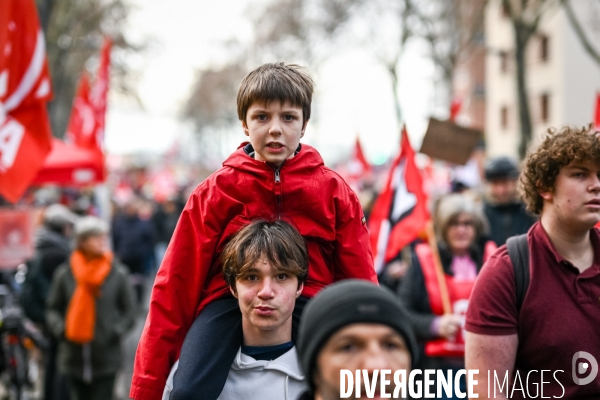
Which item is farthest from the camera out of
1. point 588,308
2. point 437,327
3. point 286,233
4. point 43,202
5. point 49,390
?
point 43,202

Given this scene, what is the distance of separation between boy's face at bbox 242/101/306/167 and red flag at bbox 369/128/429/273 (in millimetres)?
Result: 3808

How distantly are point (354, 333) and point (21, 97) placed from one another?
4817mm

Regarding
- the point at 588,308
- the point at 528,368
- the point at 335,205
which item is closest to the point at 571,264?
the point at 588,308

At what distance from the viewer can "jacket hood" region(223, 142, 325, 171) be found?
3150 millimetres

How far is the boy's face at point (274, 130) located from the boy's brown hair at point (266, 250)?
28 cm

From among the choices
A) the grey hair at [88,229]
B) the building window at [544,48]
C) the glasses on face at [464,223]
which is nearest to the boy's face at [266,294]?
the glasses on face at [464,223]

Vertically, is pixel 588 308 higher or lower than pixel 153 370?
higher

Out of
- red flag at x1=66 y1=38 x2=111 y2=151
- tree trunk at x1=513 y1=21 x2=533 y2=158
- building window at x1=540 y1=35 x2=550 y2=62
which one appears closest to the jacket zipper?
red flag at x1=66 y1=38 x2=111 y2=151

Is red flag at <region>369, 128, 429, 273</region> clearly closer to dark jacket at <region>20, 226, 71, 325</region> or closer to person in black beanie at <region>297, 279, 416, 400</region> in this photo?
dark jacket at <region>20, 226, 71, 325</region>

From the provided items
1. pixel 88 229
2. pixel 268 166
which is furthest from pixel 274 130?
pixel 88 229

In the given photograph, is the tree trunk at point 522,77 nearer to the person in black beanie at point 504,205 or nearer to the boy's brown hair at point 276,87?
the person in black beanie at point 504,205

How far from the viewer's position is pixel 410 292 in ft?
18.8

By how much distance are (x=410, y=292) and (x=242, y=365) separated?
9.43 ft

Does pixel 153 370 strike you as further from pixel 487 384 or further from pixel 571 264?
pixel 571 264
